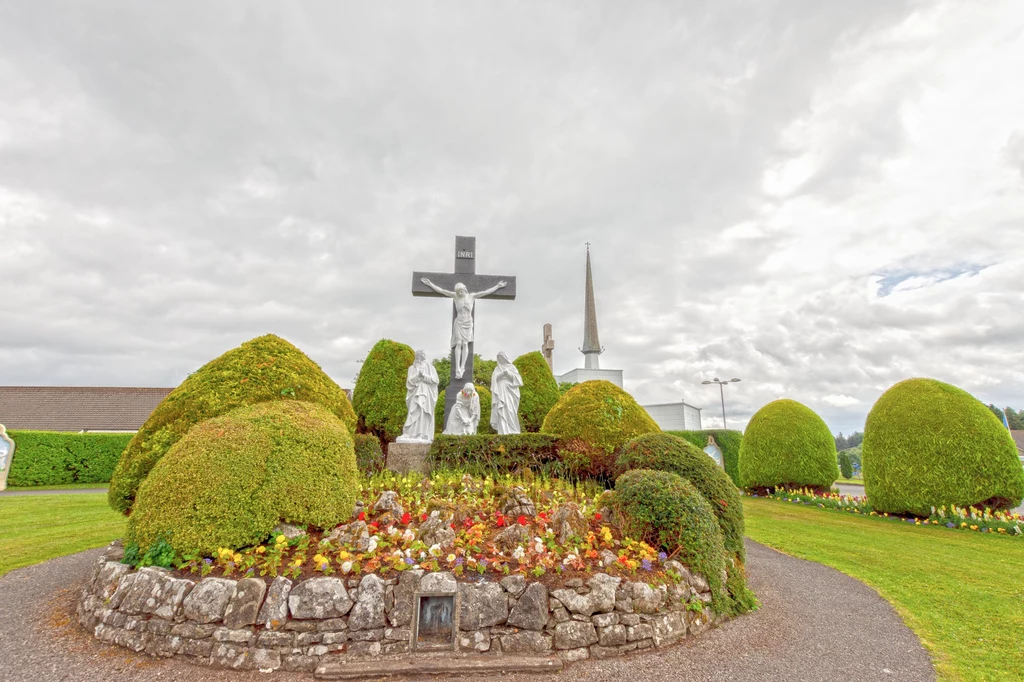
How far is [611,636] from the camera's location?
3.95 metres

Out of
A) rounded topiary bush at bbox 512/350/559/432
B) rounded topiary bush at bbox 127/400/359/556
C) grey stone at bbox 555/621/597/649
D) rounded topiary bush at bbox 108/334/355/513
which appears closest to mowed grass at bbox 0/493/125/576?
rounded topiary bush at bbox 108/334/355/513

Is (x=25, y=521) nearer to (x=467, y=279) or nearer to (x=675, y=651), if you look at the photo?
(x=467, y=279)

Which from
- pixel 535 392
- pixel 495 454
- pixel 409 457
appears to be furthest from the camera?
pixel 535 392

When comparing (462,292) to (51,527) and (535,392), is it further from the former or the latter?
(51,527)

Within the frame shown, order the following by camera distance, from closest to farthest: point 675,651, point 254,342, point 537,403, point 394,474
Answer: point 675,651 < point 254,342 < point 394,474 < point 537,403

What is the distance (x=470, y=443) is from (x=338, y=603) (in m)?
4.74

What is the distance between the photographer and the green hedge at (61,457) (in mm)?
16641

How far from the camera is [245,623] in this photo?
12.3 feet

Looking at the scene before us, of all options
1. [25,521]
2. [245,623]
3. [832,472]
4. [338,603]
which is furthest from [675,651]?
[832,472]

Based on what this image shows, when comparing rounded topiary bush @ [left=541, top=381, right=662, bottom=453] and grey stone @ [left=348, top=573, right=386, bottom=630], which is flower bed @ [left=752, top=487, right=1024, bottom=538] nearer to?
rounded topiary bush @ [left=541, top=381, right=662, bottom=453]

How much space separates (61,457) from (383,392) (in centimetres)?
1354

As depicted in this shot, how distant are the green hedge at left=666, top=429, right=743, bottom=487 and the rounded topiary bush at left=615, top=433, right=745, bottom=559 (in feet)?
45.3

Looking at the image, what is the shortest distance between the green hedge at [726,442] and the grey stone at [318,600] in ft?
56.2

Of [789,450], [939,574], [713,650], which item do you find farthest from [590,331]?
[713,650]
